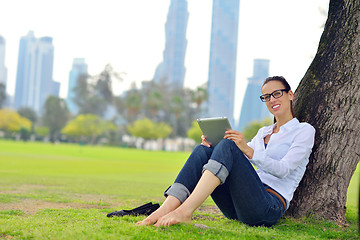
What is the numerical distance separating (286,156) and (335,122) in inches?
40.9

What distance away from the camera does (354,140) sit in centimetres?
437

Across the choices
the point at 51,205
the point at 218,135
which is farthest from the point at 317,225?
the point at 51,205

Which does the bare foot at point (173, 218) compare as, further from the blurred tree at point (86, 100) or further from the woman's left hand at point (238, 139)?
the blurred tree at point (86, 100)

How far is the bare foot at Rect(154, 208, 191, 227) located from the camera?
3.36m

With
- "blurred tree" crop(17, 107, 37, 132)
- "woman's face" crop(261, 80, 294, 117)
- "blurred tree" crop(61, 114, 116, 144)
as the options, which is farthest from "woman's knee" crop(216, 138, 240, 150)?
"blurred tree" crop(17, 107, 37, 132)

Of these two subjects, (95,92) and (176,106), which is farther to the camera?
(95,92)

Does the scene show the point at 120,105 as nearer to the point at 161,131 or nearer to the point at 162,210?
the point at 161,131

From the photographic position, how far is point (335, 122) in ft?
14.4

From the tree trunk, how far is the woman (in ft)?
1.78

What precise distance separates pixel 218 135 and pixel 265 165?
0.60 metres

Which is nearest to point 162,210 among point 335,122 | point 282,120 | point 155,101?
point 282,120

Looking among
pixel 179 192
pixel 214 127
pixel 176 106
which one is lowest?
pixel 179 192

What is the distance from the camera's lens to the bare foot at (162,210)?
3477mm

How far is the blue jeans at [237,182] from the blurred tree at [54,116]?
95.1 m
